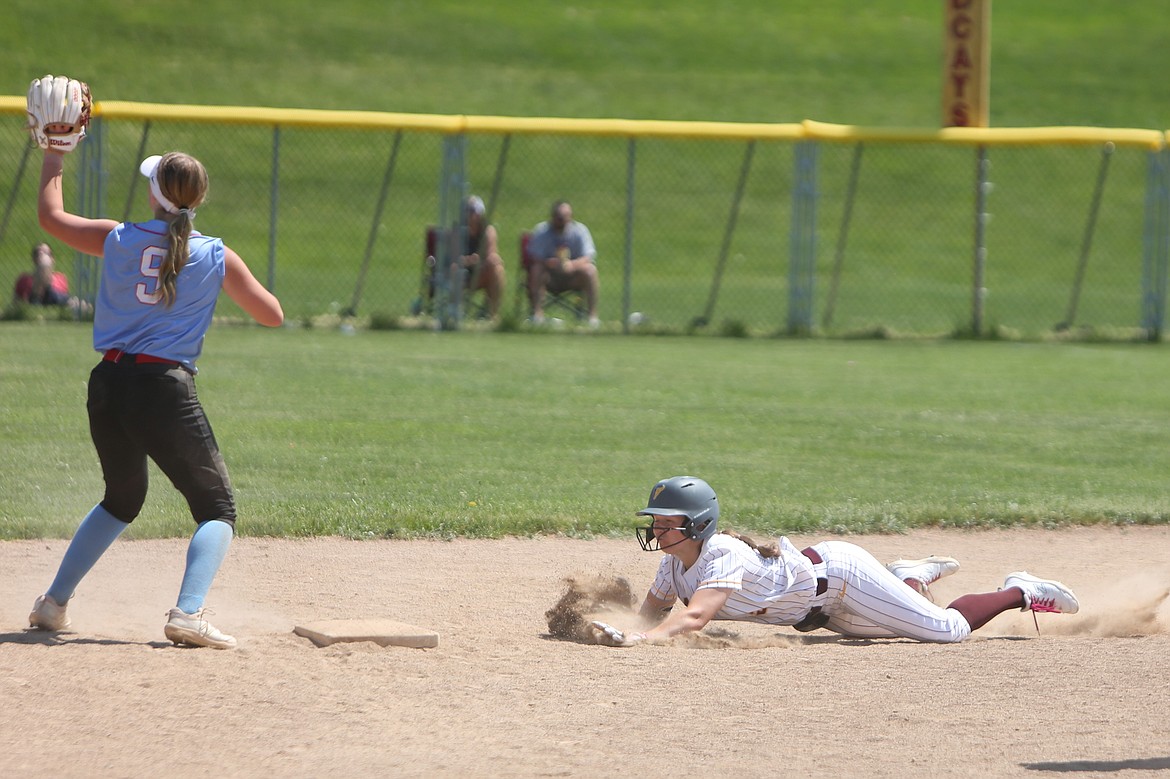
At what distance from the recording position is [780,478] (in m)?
9.38

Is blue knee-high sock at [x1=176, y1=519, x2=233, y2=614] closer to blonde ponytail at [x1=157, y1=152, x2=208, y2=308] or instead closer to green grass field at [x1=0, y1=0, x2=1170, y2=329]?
blonde ponytail at [x1=157, y1=152, x2=208, y2=308]

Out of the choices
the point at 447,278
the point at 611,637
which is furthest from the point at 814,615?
the point at 447,278

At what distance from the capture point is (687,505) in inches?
221

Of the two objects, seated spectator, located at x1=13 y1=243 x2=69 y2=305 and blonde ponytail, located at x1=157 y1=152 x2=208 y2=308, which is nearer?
blonde ponytail, located at x1=157 y1=152 x2=208 y2=308


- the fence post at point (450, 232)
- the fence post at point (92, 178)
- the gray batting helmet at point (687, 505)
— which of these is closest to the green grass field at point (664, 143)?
the fence post at point (450, 232)

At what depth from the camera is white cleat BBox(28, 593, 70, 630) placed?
5.28m

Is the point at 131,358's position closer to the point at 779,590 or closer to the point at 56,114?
the point at 56,114

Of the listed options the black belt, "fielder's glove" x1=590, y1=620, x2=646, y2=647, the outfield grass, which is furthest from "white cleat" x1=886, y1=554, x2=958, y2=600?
the outfield grass

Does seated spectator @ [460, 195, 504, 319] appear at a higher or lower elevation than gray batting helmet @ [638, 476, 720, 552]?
lower

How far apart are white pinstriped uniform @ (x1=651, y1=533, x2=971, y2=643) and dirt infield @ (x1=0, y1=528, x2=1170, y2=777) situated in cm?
11

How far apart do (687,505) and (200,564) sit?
6.07ft

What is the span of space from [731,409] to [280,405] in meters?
3.69

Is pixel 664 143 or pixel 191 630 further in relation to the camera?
pixel 664 143

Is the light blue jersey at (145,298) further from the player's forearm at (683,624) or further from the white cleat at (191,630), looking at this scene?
the player's forearm at (683,624)
